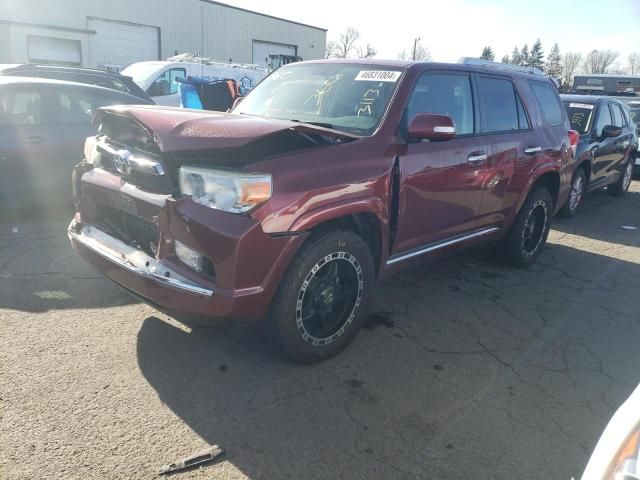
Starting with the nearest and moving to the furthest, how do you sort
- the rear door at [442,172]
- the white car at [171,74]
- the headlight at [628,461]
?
the headlight at [628,461], the rear door at [442,172], the white car at [171,74]

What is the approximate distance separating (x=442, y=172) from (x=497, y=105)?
4.09ft

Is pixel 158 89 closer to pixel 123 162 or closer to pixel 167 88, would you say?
pixel 167 88

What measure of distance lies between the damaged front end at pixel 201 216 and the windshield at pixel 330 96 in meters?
0.57

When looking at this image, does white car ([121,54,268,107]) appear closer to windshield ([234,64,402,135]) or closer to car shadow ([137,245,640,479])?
windshield ([234,64,402,135])

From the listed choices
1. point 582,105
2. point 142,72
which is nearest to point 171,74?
point 142,72

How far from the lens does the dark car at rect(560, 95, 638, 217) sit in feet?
25.6

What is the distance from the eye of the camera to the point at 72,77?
328 inches

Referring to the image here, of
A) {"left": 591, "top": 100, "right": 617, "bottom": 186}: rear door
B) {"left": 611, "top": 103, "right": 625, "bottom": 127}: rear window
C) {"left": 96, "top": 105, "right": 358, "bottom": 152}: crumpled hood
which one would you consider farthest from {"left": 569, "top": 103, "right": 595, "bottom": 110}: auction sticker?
{"left": 96, "top": 105, "right": 358, "bottom": 152}: crumpled hood

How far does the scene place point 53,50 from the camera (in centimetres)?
2414

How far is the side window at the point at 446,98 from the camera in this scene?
371cm

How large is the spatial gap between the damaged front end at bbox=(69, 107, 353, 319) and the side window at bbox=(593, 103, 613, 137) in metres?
6.65

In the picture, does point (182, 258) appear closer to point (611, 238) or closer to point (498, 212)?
point (498, 212)

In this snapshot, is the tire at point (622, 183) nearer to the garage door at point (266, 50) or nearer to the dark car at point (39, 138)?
the dark car at point (39, 138)

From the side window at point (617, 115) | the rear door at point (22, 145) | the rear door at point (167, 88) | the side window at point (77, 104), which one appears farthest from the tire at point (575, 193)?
the rear door at point (167, 88)
